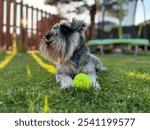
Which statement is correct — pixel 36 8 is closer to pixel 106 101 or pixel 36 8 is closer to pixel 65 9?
pixel 65 9

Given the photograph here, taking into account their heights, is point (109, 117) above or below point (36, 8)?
below

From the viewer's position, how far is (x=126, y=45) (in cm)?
1716

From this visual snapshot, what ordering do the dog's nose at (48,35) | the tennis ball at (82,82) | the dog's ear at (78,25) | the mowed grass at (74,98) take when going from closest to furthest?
1. the mowed grass at (74,98)
2. the tennis ball at (82,82)
3. the dog's nose at (48,35)
4. the dog's ear at (78,25)

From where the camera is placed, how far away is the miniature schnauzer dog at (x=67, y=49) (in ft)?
15.5

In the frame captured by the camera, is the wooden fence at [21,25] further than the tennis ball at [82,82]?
Yes

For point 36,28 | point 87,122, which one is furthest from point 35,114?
point 36,28

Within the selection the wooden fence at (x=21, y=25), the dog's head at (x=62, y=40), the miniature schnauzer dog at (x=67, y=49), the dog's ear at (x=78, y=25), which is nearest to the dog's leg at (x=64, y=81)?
the miniature schnauzer dog at (x=67, y=49)

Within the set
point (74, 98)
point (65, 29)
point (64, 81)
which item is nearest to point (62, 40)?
point (65, 29)

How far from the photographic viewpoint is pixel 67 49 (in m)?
4.83

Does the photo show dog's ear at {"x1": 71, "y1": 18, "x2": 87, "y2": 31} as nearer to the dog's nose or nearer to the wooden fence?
the dog's nose

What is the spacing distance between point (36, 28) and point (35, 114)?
51.5ft

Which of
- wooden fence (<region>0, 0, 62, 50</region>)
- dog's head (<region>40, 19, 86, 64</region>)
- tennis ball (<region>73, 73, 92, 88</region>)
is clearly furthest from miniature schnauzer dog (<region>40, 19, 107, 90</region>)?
wooden fence (<region>0, 0, 62, 50</region>)

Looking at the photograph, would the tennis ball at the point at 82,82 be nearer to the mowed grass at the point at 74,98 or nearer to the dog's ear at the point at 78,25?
the mowed grass at the point at 74,98

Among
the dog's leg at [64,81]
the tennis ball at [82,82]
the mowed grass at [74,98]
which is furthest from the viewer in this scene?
the dog's leg at [64,81]
